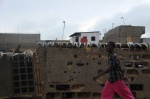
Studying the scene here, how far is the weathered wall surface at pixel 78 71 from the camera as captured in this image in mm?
9281

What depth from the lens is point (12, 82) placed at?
31.0 feet

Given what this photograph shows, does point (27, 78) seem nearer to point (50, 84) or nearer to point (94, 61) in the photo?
point (50, 84)

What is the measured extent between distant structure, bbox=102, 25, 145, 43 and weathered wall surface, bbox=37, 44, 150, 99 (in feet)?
30.5

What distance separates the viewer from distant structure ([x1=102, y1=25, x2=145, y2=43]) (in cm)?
1973

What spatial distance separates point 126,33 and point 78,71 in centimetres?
1127

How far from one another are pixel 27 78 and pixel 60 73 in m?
1.05

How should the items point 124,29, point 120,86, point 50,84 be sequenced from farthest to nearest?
point 124,29
point 50,84
point 120,86

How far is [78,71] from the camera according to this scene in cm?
938

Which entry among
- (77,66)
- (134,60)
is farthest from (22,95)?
(134,60)

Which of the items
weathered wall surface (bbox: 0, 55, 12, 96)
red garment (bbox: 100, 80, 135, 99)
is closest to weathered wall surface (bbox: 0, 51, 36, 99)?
weathered wall surface (bbox: 0, 55, 12, 96)

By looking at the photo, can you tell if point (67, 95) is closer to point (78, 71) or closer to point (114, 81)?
point (78, 71)

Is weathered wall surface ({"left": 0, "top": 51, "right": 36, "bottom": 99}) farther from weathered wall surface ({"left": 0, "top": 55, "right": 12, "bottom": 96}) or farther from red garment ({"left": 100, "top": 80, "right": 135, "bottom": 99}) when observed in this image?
red garment ({"left": 100, "top": 80, "right": 135, "bottom": 99})

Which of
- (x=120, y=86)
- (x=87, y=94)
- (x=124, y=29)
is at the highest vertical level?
(x=124, y=29)

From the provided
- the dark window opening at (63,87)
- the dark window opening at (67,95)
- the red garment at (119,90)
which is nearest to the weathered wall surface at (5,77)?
the dark window opening at (63,87)
